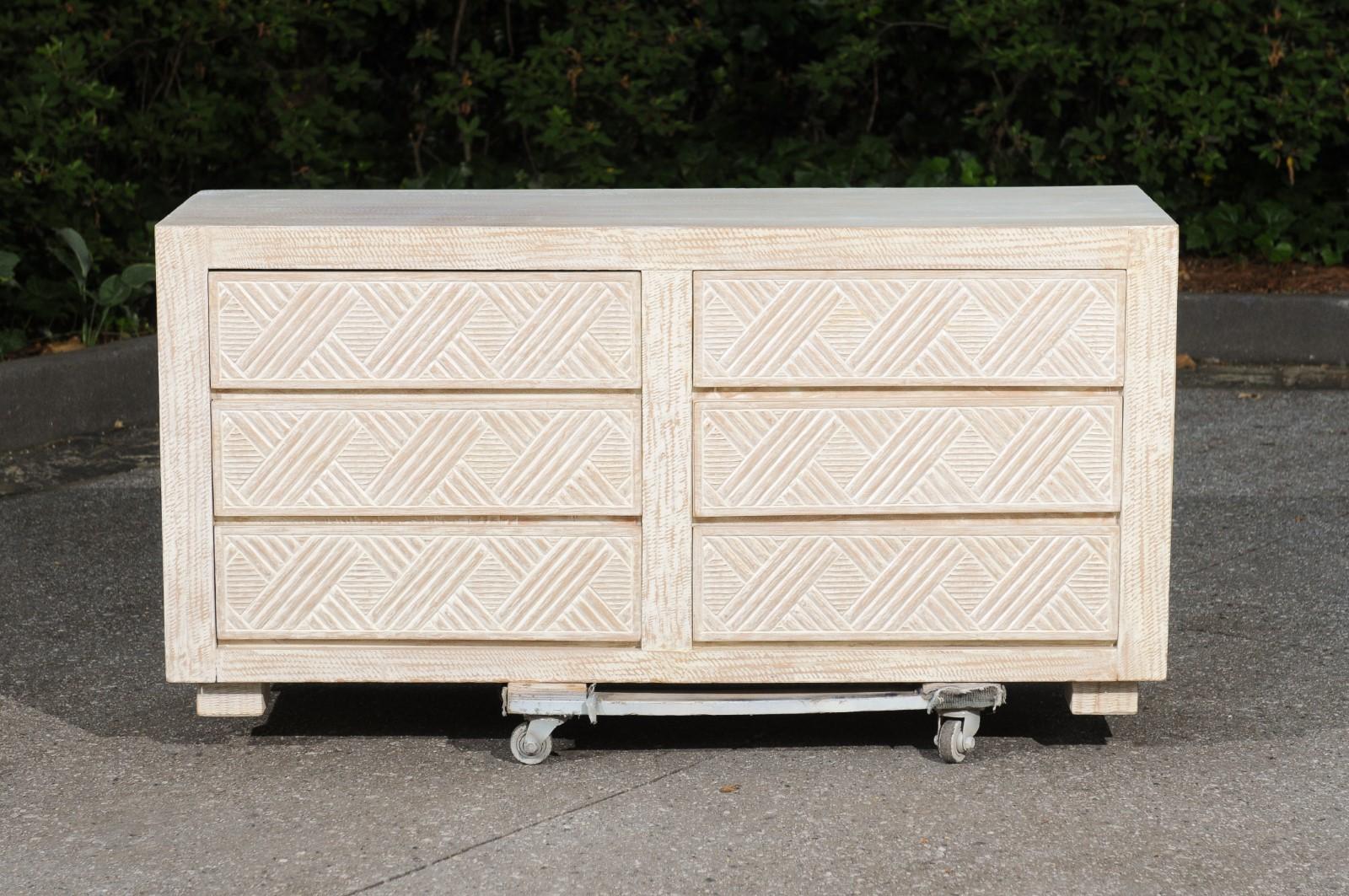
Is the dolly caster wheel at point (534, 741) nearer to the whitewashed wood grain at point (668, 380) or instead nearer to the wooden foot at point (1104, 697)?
the whitewashed wood grain at point (668, 380)

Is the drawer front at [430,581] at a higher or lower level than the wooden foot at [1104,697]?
higher

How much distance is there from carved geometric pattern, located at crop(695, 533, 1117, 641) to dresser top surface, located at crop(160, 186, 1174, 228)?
0.63 m

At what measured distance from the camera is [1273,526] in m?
5.51

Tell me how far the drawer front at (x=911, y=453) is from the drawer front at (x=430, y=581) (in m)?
0.28

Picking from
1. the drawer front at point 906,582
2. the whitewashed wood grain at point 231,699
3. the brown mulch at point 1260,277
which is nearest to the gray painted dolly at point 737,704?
the drawer front at point 906,582

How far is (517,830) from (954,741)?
92 cm

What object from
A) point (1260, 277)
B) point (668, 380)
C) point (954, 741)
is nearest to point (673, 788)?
point (954, 741)

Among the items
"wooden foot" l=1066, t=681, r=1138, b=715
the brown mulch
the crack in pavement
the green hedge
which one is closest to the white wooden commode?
"wooden foot" l=1066, t=681, r=1138, b=715

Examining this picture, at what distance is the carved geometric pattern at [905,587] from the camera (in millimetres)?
3658

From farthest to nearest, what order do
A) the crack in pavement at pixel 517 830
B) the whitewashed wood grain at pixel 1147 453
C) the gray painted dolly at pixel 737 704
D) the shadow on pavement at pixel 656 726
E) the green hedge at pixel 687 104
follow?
the green hedge at pixel 687 104 < the shadow on pavement at pixel 656 726 < the gray painted dolly at pixel 737 704 < the whitewashed wood grain at pixel 1147 453 < the crack in pavement at pixel 517 830

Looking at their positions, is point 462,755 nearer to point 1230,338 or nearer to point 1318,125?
point 1230,338

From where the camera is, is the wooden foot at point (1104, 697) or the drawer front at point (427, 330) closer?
the drawer front at point (427, 330)

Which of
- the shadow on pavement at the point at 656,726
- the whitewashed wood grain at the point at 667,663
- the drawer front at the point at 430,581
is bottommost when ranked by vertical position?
the shadow on pavement at the point at 656,726

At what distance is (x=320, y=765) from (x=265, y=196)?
1287 millimetres
